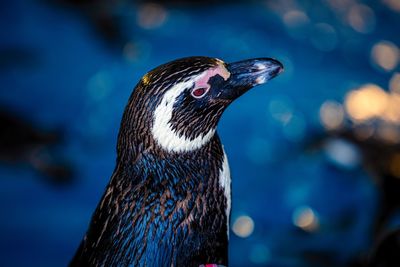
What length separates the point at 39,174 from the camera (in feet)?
5.08

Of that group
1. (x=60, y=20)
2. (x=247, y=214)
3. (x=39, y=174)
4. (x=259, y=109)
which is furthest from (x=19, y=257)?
(x=60, y=20)

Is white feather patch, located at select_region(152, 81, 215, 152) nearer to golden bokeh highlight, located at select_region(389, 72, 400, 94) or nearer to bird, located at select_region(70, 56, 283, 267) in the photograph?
bird, located at select_region(70, 56, 283, 267)

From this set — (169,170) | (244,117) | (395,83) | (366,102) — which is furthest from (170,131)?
(395,83)

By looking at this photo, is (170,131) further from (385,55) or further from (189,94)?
(385,55)

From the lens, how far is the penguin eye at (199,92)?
70 cm

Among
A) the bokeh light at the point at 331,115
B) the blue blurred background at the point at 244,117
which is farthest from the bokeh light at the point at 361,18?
the bokeh light at the point at 331,115

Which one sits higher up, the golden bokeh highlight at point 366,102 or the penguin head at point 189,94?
the golden bokeh highlight at point 366,102

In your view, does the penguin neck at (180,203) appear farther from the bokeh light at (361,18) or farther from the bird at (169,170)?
the bokeh light at (361,18)

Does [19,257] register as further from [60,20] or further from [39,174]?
[60,20]

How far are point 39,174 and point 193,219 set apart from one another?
92cm

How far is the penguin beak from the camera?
710 millimetres

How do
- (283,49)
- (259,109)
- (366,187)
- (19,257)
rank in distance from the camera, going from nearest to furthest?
(19,257) < (366,187) < (259,109) < (283,49)

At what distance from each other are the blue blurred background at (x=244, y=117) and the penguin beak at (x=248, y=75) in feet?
2.34

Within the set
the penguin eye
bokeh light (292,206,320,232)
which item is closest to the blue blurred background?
bokeh light (292,206,320,232)
